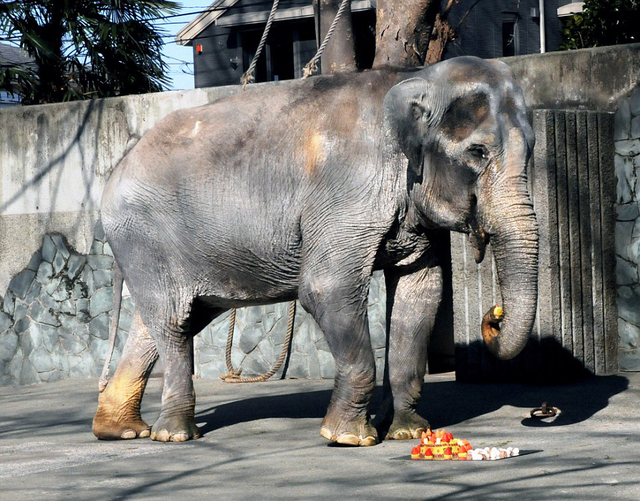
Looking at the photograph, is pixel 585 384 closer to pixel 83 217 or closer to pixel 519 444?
pixel 519 444

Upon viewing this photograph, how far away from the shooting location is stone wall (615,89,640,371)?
8953 mm

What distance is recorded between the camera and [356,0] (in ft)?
73.9

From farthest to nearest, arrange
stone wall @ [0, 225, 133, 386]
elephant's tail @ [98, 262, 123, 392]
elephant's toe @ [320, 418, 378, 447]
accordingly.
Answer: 1. stone wall @ [0, 225, 133, 386]
2. elephant's tail @ [98, 262, 123, 392]
3. elephant's toe @ [320, 418, 378, 447]

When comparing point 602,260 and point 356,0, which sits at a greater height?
point 356,0

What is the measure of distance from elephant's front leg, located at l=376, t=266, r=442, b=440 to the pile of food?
2.75 feet

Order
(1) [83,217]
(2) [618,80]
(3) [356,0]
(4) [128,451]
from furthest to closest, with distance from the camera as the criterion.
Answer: (3) [356,0] < (1) [83,217] < (2) [618,80] < (4) [128,451]

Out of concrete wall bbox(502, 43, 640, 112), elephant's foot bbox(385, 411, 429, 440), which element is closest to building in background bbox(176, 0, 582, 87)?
concrete wall bbox(502, 43, 640, 112)

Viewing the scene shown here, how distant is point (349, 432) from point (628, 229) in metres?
3.62

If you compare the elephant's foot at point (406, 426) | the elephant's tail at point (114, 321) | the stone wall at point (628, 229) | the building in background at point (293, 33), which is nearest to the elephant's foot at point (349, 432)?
the elephant's foot at point (406, 426)

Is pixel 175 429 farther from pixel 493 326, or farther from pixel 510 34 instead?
pixel 510 34

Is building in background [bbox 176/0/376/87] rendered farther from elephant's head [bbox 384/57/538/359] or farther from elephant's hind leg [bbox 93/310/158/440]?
elephant's head [bbox 384/57/538/359]

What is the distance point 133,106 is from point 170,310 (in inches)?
169

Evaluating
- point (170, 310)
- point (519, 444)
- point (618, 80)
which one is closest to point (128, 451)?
point (170, 310)

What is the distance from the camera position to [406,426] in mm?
6695
